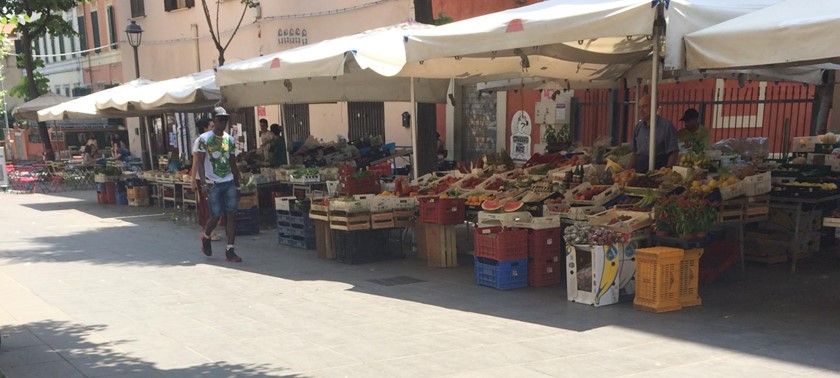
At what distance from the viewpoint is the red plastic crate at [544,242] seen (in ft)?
24.1

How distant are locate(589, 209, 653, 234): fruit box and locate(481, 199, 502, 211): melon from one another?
1.10 metres

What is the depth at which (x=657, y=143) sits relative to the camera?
27.0 feet

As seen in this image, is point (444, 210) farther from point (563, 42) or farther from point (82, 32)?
point (82, 32)

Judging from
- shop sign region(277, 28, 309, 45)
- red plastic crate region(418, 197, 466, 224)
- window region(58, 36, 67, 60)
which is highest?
window region(58, 36, 67, 60)

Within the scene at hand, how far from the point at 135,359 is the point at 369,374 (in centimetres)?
184

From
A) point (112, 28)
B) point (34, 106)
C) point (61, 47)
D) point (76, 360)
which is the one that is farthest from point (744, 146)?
point (61, 47)

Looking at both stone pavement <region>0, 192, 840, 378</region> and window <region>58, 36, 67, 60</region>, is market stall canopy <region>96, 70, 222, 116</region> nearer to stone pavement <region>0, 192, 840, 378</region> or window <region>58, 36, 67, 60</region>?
stone pavement <region>0, 192, 840, 378</region>

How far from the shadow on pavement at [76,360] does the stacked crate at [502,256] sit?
2.97 metres

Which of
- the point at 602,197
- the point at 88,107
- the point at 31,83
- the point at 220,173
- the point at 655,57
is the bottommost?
the point at 602,197

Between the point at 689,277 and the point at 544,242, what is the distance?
4.96 feet

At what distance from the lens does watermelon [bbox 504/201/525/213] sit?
25.0 ft

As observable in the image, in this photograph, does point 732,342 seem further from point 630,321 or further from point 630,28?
point 630,28

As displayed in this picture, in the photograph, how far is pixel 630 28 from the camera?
19.8 feet

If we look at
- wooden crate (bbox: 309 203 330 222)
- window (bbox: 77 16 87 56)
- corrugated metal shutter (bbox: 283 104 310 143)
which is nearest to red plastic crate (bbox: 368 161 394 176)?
wooden crate (bbox: 309 203 330 222)
